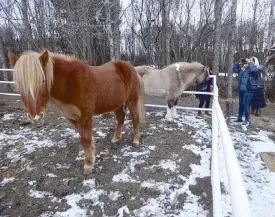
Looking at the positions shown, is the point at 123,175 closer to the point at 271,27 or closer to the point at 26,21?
the point at 26,21

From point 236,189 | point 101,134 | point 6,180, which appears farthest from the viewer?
point 101,134

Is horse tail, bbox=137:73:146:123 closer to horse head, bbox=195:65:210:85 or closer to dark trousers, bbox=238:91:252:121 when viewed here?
horse head, bbox=195:65:210:85

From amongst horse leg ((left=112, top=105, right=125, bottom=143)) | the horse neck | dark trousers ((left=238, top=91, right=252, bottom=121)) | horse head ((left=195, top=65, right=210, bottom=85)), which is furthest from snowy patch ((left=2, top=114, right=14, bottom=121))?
dark trousers ((left=238, top=91, right=252, bottom=121))

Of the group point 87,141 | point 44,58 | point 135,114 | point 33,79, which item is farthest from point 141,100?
point 33,79

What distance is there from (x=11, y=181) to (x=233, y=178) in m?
2.91

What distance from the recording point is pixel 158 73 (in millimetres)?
5613

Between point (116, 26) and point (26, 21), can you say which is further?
point (26, 21)

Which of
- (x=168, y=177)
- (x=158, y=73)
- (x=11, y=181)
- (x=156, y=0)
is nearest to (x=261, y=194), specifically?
(x=168, y=177)

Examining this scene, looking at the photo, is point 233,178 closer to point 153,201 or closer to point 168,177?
point 153,201

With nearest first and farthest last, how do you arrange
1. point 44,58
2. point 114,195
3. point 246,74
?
point 44,58
point 114,195
point 246,74

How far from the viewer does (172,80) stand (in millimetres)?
5414

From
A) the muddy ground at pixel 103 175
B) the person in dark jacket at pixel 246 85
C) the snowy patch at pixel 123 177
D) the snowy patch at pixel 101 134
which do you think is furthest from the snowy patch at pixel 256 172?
the snowy patch at pixel 101 134

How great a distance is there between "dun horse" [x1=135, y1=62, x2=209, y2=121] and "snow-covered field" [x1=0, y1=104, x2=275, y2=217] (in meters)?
0.98

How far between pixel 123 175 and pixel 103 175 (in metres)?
0.27
